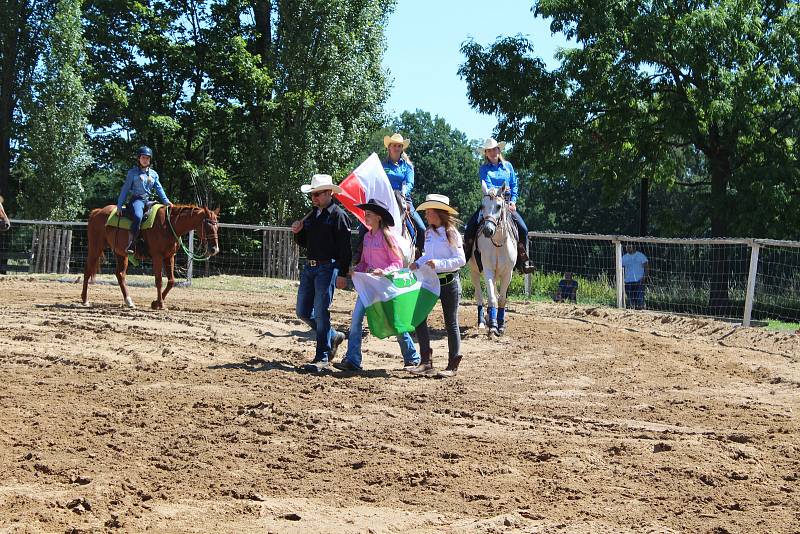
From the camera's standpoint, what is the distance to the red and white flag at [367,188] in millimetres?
11742

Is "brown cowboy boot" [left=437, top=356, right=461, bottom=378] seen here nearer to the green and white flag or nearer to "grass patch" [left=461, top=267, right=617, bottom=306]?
the green and white flag

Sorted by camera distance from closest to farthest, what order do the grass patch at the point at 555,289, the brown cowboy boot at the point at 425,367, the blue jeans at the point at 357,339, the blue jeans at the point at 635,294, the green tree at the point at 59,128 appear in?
the blue jeans at the point at 357,339 → the brown cowboy boot at the point at 425,367 → the blue jeans at the point at 635,294 → the grass patch at the point at 555,289 → the green tree at the point at 59,128

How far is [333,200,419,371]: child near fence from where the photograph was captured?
10859 mm

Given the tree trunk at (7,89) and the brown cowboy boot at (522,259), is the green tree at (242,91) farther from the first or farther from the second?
the brown cowboy boot at (522,259)

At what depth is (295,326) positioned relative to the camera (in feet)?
51.3

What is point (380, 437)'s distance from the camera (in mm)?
8000

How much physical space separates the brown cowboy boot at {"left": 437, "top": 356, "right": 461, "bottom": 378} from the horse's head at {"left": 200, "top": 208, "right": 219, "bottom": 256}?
7.20 m

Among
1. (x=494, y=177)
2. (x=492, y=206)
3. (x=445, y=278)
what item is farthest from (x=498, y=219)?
(x=445, y=278)

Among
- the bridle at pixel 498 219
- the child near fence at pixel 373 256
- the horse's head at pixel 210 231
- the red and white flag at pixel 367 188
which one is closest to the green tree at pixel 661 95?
the bridle at pixel 498 219

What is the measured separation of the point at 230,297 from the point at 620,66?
14364 millimetres

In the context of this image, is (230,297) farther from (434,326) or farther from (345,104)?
(345,104)

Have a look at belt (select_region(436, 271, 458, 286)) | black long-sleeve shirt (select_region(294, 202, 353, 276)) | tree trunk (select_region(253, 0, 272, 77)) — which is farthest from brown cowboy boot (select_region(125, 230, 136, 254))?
tree trunk (select_region(253, 0, 272, 77))

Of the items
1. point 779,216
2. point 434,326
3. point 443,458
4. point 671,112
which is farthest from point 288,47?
point 443,458

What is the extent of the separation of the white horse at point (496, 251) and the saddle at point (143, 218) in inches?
237
